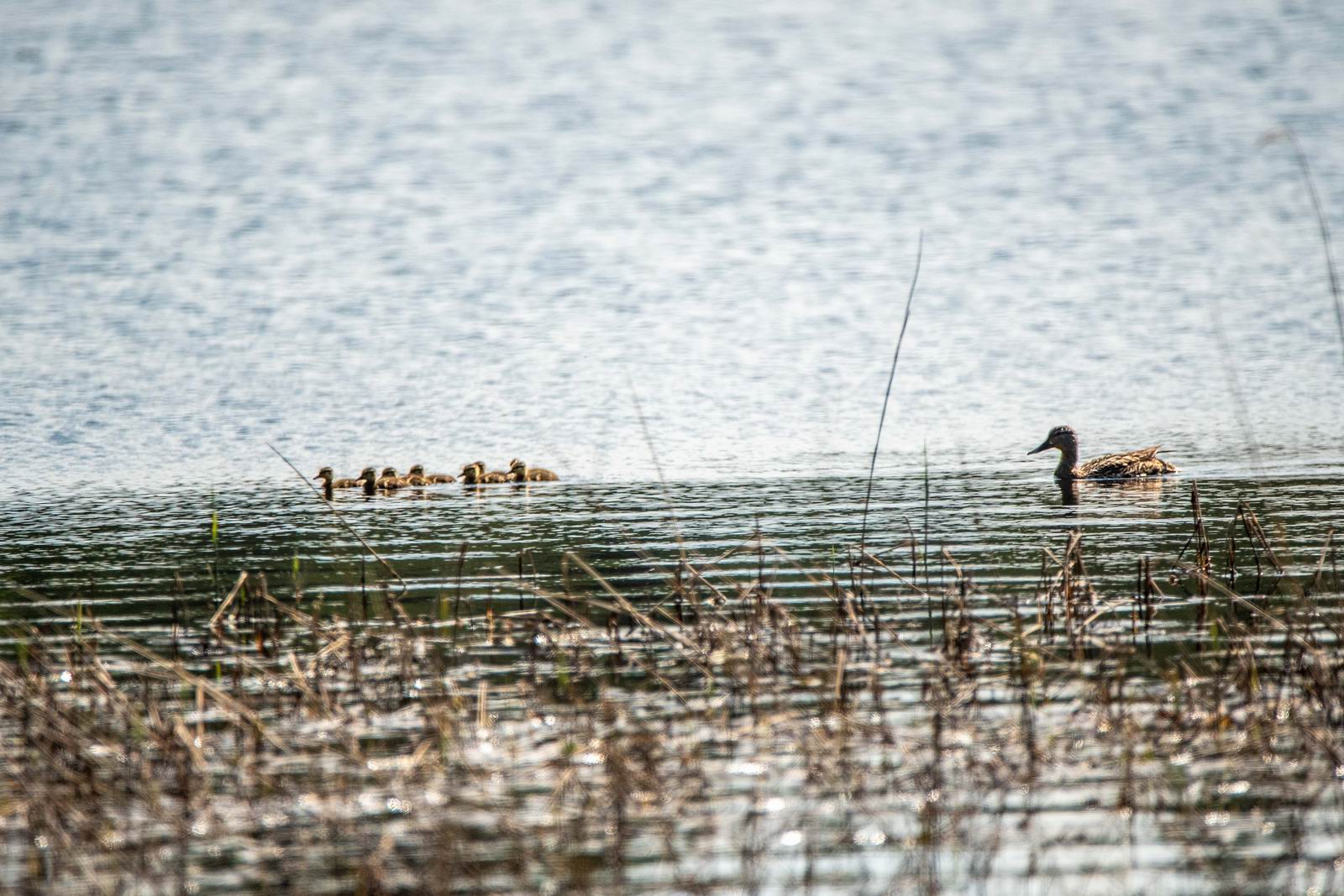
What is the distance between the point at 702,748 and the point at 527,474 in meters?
8.59

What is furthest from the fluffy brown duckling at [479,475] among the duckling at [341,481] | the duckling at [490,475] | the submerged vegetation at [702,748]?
the submerged vegetation at [702,748]

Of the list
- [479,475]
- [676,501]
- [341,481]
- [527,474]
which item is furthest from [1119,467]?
[341,481]

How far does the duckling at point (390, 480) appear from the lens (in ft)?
47.1

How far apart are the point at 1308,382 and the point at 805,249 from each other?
16.0 m

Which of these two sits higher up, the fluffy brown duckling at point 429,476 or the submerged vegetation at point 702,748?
the fluffy brown duckling at point 429,476

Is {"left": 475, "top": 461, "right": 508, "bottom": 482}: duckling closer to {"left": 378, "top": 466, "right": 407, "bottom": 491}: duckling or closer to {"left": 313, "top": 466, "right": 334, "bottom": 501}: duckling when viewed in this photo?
{"left": 378, "top": 466, "right": 407, "bottom": 491}: duckling

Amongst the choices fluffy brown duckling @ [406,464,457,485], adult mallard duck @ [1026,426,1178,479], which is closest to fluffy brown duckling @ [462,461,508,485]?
fluffy brown duckling @ [406,464,457,485]

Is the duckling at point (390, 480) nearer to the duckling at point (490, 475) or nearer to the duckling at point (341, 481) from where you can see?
the duckling at point (341, 481)

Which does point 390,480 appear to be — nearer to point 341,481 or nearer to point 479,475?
point 341,481

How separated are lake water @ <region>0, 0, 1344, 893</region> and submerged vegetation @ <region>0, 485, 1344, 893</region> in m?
0.03

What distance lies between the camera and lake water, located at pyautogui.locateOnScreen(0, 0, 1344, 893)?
18.1 feet

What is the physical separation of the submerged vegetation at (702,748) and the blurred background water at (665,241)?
22.0ft

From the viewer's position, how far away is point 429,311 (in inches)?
1054

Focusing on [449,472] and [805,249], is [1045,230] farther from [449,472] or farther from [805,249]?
[449,472]
